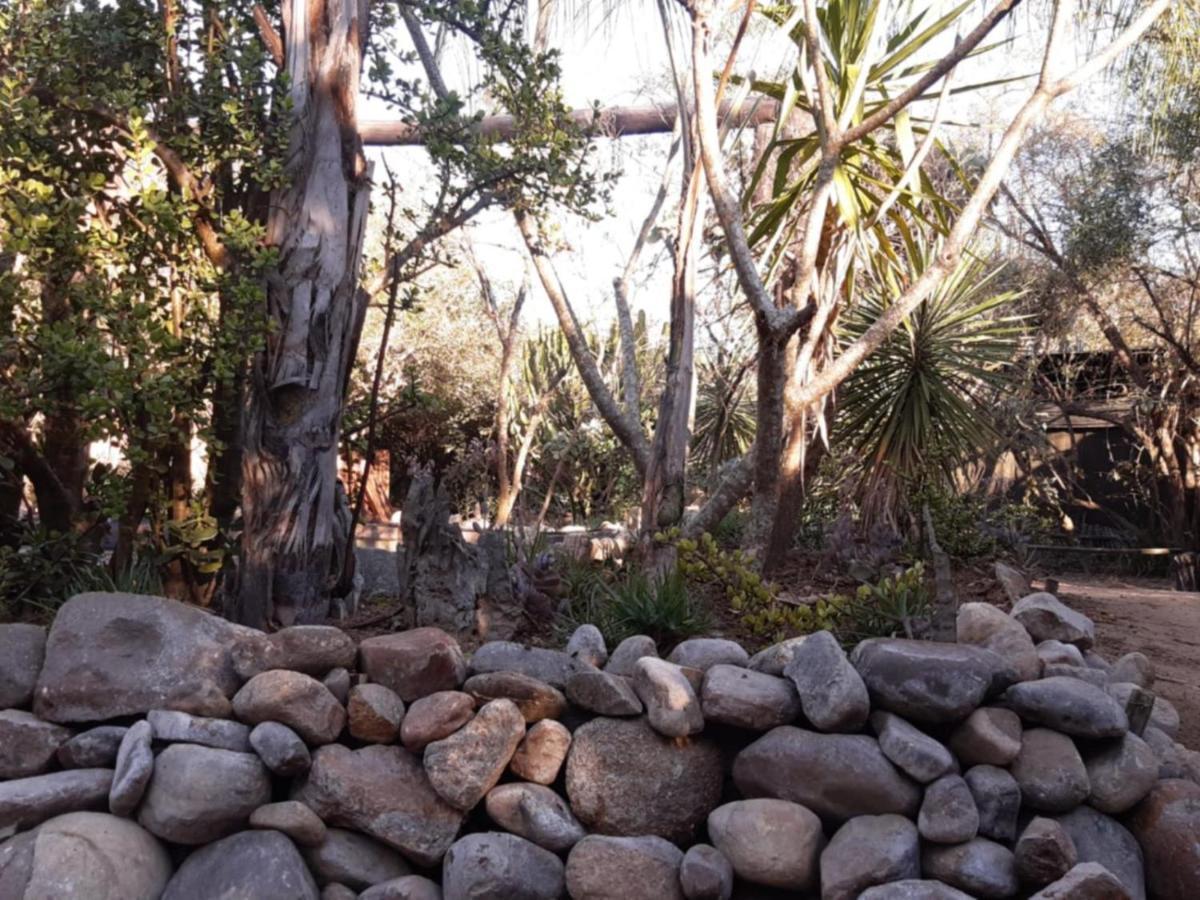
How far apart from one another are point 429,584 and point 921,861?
1.94 metres

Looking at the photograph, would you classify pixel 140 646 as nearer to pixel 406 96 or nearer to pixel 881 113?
pixel 406 96

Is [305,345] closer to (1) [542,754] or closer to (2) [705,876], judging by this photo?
(1) [542,754]

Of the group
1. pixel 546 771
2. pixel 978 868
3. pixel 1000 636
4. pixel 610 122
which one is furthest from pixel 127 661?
pixel 610 122

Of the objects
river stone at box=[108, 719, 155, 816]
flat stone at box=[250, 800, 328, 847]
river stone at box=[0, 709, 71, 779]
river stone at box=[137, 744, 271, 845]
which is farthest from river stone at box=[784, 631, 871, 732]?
river stone at box=[0, 709, 71, 779]

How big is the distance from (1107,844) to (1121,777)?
20 centimetres

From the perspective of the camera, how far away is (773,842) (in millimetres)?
3072

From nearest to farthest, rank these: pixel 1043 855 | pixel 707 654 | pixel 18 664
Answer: pixel 1043 855 → pixel 18 664 → pixel 707 654

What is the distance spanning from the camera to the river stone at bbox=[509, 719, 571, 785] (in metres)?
3.29

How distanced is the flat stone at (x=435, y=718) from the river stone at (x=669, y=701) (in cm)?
55

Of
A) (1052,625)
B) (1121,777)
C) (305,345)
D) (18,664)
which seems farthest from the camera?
(1052,625)

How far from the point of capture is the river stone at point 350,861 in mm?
3176

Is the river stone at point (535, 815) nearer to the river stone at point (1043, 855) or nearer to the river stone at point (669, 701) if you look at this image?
the river stone at point (669, 701)

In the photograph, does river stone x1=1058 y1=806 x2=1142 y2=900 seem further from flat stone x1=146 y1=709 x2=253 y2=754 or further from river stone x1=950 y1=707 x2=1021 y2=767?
flat stone x1=146 y1=709 x2=253 y2=754

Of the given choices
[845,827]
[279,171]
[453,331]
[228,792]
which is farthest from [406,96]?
[453,331]
